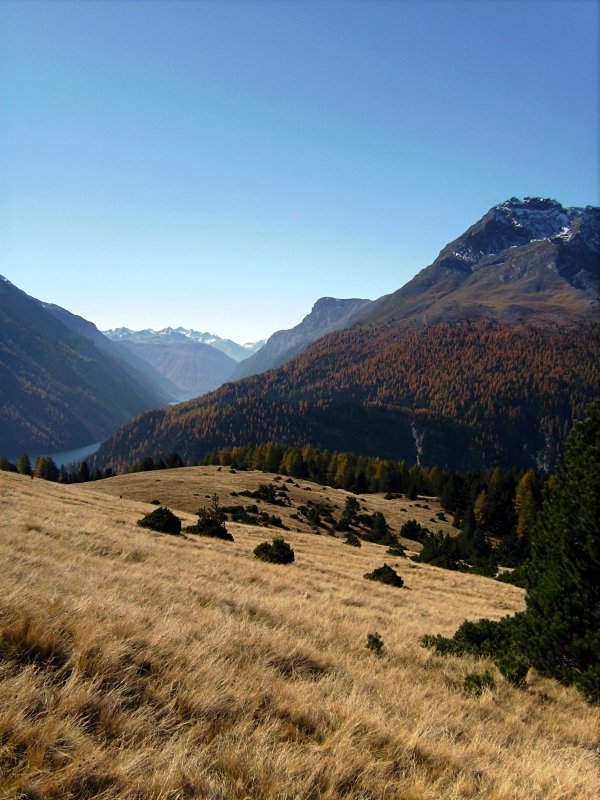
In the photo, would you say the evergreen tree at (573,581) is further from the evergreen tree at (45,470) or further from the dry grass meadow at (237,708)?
the evergreen tree at (45,470)

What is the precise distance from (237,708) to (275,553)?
18.8m

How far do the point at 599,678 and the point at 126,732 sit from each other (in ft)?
33.0

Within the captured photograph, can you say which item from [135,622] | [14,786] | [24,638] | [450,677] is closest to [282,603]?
[450,677]

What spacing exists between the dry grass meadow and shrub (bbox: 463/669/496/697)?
0.66 ft

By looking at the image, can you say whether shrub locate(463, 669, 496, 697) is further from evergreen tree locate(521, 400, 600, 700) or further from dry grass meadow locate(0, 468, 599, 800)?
evergreen tree locate(521, 400, 600, 700)

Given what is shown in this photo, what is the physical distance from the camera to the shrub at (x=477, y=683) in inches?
332

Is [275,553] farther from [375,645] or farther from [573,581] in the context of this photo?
[573,581]

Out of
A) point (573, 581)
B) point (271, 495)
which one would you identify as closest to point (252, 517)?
point (271, 495)

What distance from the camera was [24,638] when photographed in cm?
489

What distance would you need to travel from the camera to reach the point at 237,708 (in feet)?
16.1

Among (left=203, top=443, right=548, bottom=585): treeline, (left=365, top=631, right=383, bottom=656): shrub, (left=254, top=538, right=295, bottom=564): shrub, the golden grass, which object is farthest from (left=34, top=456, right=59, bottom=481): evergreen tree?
(left=365, top=631, right=383, bottom=656): shrub

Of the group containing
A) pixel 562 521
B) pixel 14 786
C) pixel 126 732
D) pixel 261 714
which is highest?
pixel 562 521

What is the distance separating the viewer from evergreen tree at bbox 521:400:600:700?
1000cm

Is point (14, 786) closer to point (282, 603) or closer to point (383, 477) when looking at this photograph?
point (282, 603)
